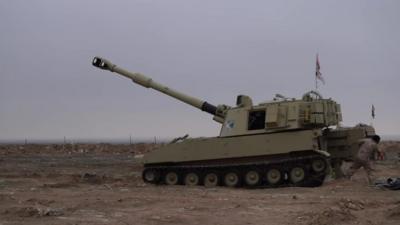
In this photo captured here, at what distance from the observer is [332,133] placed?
18.8 meters

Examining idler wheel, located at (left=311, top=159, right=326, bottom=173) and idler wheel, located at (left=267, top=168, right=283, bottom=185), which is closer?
idler wheel, located at (left=311, top=159, right=326, bottom=173)

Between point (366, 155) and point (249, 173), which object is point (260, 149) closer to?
point (249, 173)

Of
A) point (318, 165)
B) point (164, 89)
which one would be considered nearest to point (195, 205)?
point (318, 165)

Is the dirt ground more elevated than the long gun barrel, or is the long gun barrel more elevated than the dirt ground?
the long gun barrel

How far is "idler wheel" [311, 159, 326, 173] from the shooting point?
1670 cm

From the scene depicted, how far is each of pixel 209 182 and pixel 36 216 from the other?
8.31 m

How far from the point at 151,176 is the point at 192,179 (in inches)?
57.4

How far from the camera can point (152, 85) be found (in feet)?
69.2

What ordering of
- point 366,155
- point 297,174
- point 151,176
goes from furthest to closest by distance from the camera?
point 151,176
point 297,174
point 366,155

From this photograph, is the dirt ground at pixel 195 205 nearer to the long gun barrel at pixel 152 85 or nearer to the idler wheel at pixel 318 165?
the idler wheel at pixel 318 165

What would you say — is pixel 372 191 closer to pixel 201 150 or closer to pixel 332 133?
pixel 332 133

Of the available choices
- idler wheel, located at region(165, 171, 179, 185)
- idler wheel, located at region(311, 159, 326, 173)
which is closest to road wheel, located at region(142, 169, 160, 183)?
idler wheel, located at region(165, 171, 179, 185)

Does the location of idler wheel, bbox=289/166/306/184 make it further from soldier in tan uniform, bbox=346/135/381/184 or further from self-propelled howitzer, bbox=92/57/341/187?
soldier in tan uniform, bbox=346/135/381/184

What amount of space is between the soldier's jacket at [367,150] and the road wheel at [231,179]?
12.0 feet
